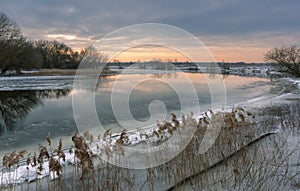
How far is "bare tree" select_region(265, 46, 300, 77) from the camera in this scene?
2756cm

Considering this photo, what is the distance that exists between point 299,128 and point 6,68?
109 feet

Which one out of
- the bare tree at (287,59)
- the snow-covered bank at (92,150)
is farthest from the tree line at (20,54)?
the snow-covered bank at (92,150)

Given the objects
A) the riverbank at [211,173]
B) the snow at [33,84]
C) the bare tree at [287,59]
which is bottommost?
the riverbank at [211,173]

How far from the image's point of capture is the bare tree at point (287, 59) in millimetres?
27562

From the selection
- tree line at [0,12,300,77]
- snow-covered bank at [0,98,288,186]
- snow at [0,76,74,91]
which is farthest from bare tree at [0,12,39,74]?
snow-covered bank at [0,98,288,186]

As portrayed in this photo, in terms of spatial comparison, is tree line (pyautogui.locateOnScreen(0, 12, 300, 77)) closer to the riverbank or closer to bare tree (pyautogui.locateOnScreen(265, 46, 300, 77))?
bare tree (pyautogui.locateOnScreen(265, 46, 300, 77))

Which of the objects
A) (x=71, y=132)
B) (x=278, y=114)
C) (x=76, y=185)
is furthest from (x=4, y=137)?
(x=278, y=114)

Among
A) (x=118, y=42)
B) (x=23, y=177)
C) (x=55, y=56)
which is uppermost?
(x=55, y=56)

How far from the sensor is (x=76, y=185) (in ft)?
9.81

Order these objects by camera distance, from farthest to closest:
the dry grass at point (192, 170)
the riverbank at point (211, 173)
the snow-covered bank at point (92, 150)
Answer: the snow-covered bank at point (92, 150) < the riverbank at point (211, 173) < the dry grass at point (192, 170)

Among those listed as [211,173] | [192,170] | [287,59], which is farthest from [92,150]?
[287,59]

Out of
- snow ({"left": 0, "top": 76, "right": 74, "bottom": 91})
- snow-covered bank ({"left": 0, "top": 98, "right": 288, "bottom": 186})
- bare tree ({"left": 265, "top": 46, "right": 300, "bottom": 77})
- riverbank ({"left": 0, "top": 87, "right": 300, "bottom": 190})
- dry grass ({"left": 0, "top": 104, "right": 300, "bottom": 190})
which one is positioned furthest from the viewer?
bare tree ({"left": 265, "top": 46, "right": 300, "bottom": 77})

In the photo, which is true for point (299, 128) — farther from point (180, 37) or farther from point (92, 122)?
point (92, 122)

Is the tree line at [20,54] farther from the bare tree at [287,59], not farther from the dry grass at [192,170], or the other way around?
the dry grass at [192,170]
